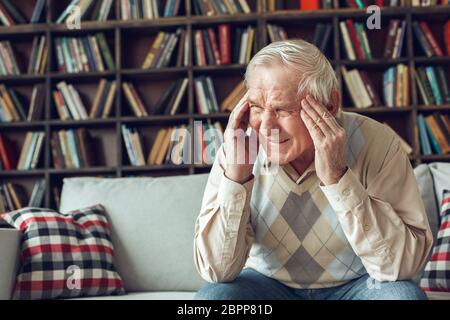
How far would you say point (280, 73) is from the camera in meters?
1.40

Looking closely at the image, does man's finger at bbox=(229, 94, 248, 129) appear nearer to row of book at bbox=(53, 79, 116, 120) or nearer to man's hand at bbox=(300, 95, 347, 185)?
man's hand at bbox=(300, 95, 347, 185)

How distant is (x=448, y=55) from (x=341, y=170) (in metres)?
2.54

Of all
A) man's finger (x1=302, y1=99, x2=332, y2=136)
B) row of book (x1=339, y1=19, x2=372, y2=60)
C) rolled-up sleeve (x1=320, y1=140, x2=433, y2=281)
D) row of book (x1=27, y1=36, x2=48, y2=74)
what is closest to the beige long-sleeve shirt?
rolled-up sleeve (x1=320, y1=140, x2=433, y2=281)

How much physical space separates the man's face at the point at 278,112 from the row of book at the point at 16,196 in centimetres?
245

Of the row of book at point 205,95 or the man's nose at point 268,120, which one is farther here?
the row of book at point 205,95

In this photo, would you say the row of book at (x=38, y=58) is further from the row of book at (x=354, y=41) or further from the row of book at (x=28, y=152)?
the row of book at (x=354, y=41)

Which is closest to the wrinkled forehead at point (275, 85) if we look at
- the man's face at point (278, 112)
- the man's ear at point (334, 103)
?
the man's face at point (278, 112)

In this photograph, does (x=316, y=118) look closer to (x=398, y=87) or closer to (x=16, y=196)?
(x=398, y=87)

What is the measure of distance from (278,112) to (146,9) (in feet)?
7.80

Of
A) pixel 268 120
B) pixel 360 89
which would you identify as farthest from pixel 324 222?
pixel 360 89

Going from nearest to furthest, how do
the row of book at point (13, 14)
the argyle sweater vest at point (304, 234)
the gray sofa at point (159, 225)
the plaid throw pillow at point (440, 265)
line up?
the argyle sweater vest at point (304, 234) → the plaid throw pillow at point (440, 265) → the gray sofa at point (159, 225) → the row of book at point (13, 14)

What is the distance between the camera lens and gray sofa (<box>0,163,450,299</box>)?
1.98 m

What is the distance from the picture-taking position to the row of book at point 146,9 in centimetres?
357

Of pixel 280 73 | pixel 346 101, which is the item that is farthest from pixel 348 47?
pixel 280 73
